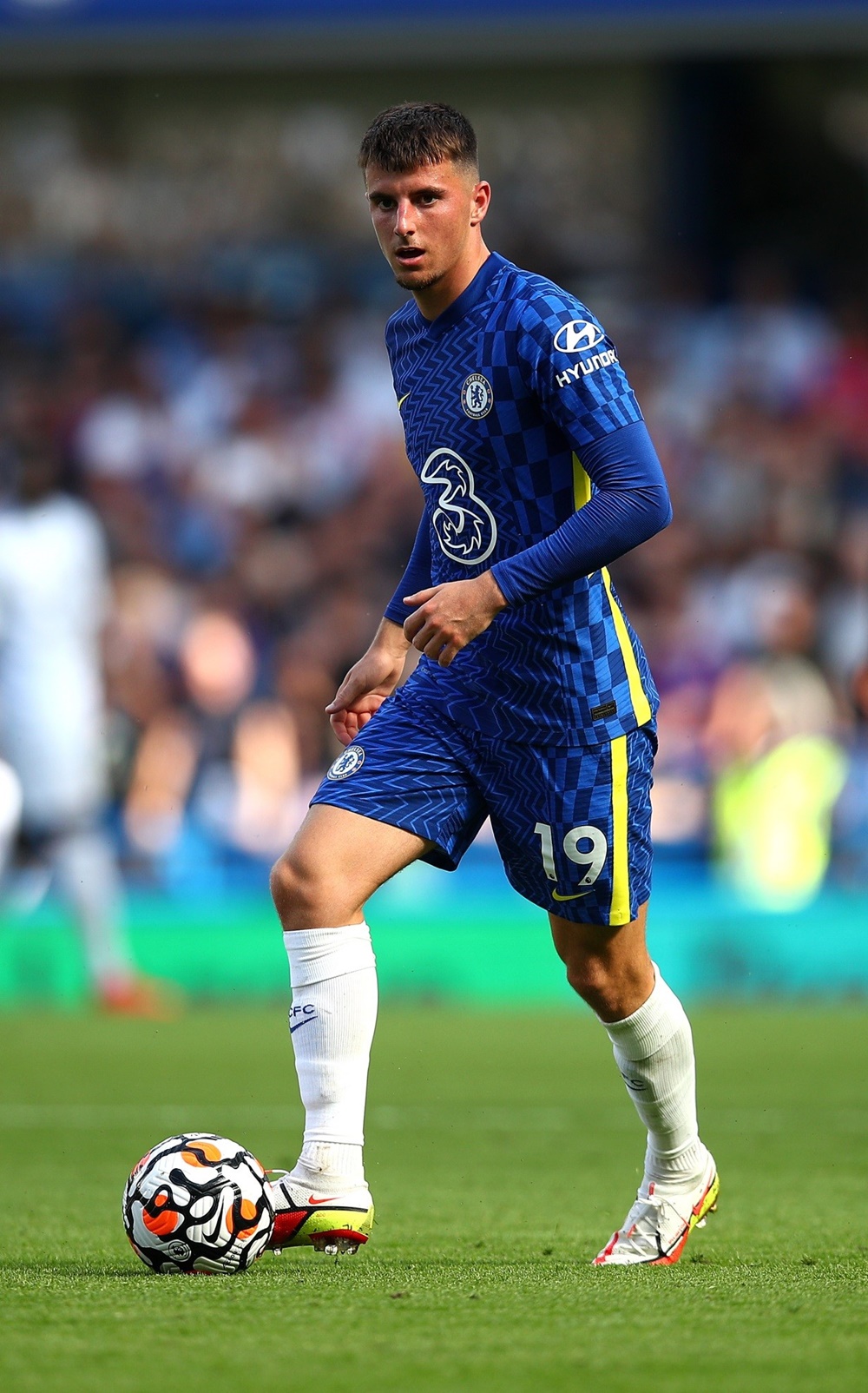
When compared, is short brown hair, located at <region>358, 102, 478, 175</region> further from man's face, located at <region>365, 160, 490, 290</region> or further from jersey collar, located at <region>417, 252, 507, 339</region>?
jersey collar, located at <region>417, 252, 507, 339</region>

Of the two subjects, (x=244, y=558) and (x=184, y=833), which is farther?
(x=244, y=558)

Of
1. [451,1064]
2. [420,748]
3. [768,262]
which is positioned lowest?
[451,1064]

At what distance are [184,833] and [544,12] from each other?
6.99 m

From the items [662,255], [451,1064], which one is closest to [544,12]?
[662,255]

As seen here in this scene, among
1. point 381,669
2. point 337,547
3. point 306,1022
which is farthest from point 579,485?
point 337,547

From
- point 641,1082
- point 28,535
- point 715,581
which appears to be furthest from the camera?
point 715,581

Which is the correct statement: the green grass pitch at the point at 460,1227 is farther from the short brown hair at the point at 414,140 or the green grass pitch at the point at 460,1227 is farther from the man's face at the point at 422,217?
the short brown hair at the point at 414,140

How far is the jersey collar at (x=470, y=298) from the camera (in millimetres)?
4105

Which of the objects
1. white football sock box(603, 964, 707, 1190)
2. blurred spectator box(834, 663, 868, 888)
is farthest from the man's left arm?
blurred spectator box(834, 663, 868, 888)

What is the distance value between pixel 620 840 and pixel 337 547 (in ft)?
32.0

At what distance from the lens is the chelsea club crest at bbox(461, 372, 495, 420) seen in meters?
4.02

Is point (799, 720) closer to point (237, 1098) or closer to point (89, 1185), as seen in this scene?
point (237, 1098)

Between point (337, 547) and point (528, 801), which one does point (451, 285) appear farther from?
point (337, 547)

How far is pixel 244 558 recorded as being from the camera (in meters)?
13.9
